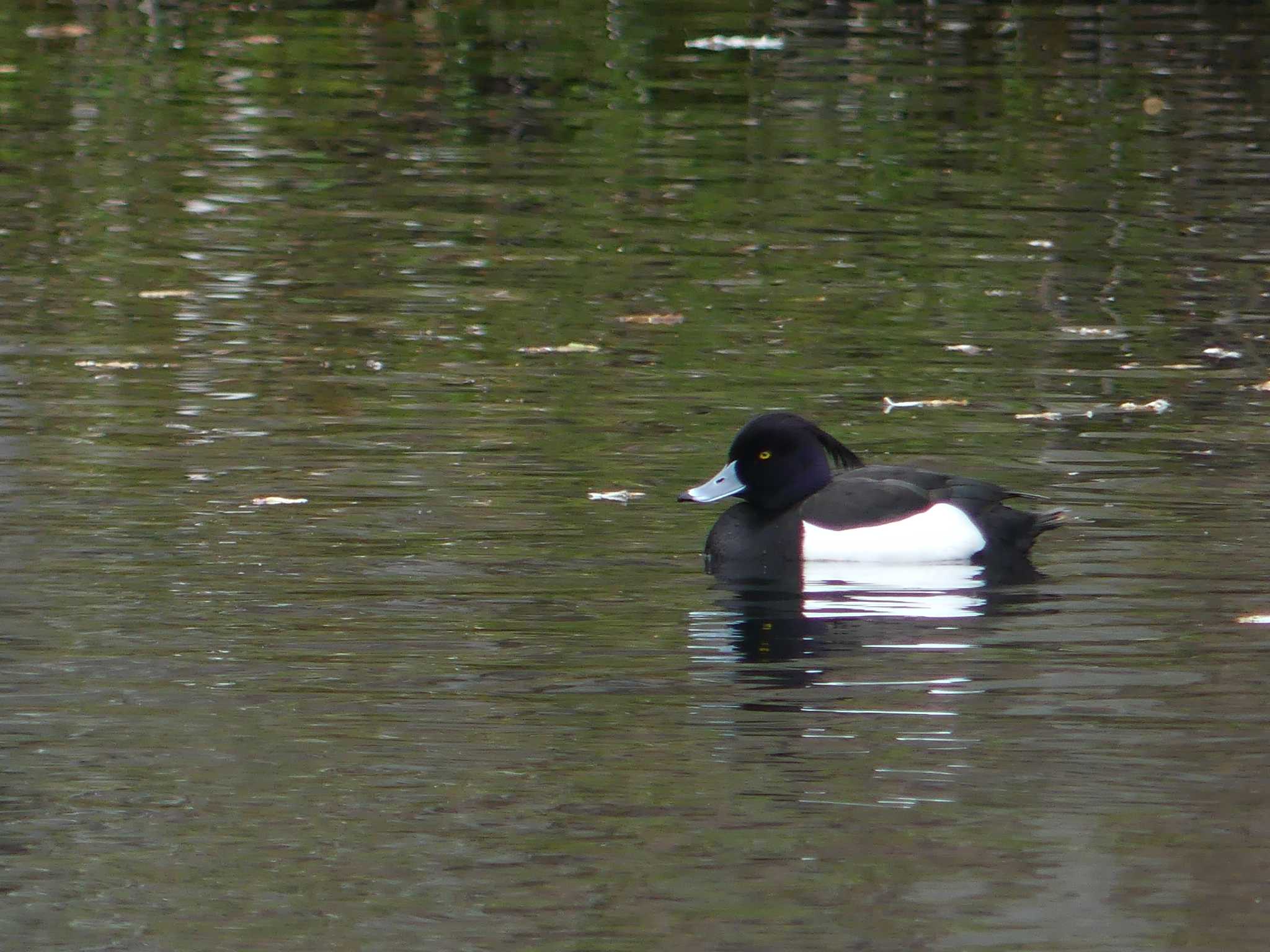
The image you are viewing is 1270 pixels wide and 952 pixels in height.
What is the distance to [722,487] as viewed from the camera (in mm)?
9625

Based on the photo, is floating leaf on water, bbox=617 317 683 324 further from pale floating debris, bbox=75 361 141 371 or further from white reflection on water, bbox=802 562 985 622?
white reflection on water, bbox=802 562 985 622

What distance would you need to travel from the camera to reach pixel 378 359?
12.7 m

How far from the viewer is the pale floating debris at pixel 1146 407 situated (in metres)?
11.6

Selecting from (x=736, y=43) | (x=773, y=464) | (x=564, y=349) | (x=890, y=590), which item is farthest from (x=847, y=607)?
(x=736, y=43)

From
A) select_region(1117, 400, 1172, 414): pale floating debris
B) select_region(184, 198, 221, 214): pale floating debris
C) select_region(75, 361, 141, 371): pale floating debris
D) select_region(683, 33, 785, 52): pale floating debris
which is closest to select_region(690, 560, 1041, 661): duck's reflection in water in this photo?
select_region(1117, 400, 1172, 414): pale floating debris

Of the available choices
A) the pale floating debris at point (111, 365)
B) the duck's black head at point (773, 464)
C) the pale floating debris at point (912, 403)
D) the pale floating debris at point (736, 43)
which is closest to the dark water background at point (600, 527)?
the pale floating debris at point (111, 365)

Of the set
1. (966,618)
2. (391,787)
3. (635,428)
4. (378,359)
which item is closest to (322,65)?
(378,359)

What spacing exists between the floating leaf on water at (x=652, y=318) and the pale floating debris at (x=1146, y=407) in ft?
9.29

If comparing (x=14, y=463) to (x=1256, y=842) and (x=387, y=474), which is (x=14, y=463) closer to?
(x=387, y=474)

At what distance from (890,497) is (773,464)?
0.49 meters

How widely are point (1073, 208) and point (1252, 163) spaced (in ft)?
8.18

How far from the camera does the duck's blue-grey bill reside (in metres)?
9.62

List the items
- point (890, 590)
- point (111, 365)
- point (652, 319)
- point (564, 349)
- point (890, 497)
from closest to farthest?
point (890, 590)
point (890, 497)
point (111, 365)
point (564, 349)
point (652, 319)

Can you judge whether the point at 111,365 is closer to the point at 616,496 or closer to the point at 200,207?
the point at 616,496
